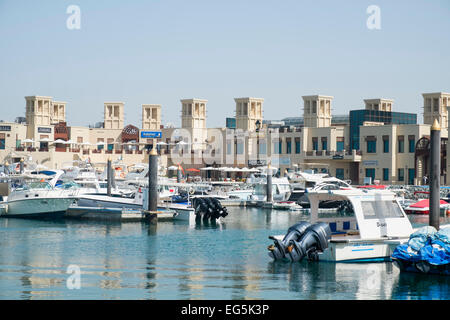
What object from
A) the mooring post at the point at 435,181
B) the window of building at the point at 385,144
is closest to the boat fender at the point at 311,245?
the mooring post at the point at 435,181

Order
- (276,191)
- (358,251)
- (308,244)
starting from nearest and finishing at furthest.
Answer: (358,251), (308,244), (276,191)

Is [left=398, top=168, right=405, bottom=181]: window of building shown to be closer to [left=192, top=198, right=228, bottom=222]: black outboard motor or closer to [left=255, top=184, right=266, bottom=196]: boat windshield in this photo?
[left=255, top=184, right=266, bottom=196]: boat windshield

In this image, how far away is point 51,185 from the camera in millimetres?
53688

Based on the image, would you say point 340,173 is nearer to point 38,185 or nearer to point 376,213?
point 38,185

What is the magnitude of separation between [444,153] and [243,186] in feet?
77.0

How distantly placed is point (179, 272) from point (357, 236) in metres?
7.64

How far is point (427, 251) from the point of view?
2555cm

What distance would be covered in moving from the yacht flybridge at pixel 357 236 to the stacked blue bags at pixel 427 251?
1.89 metres

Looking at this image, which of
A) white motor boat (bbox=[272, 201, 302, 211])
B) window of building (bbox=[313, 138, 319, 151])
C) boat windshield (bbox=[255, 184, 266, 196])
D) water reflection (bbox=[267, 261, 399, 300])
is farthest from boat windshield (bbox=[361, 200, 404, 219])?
window of building (bbox=[313, 138, 319, 151])

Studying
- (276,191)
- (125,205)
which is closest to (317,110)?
(276,191)

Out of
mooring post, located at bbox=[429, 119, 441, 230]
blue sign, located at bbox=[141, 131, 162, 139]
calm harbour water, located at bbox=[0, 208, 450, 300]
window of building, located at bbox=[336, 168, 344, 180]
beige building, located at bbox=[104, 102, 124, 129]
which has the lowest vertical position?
calm harbour water, located at bbox=[0, 208, 450, 300]

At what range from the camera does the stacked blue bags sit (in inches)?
993
